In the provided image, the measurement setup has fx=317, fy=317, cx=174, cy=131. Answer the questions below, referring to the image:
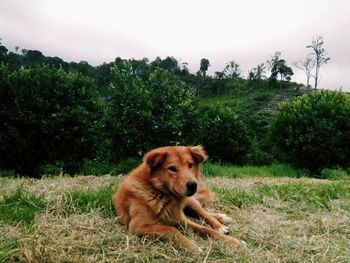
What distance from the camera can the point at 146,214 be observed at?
4293 mm

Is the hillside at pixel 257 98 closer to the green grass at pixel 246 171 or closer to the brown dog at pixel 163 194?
the green grass at pixel 246 171

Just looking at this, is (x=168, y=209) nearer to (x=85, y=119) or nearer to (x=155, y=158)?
(x=155, y=158)

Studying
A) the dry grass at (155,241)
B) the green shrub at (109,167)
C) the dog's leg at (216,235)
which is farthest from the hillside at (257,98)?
the dog's leg at (216,235)

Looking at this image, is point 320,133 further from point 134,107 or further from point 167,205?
point 167,205

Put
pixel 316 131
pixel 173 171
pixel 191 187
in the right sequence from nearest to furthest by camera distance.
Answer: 1. pixel 191 187
2. pixel 173 171
3. pixel 316 131

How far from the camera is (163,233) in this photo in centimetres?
397

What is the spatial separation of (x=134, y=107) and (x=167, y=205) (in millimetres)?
8047

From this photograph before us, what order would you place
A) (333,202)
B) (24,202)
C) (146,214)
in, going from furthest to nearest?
(333,202) → (24,202) → (146,214)

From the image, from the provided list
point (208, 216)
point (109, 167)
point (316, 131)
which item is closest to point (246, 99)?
point (316, 131)

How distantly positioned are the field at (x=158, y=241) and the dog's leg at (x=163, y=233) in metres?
0.10

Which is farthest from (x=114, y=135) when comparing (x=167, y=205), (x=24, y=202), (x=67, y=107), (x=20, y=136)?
(x=167, y=205)

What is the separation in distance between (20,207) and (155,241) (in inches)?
89.2

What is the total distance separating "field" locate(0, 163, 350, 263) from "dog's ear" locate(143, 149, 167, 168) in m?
0.97

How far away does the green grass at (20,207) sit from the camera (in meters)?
4.30
